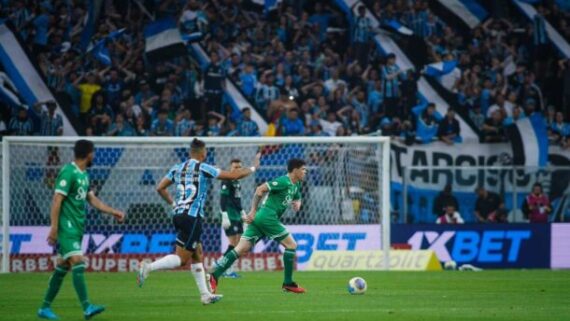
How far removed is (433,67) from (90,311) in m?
19.2

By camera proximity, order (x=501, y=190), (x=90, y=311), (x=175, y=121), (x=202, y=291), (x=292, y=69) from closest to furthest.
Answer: (x=90, y=311) < (x=202, y=291) < (x=501, y=190) < (x=175, y=121) < (x=292, y=69)

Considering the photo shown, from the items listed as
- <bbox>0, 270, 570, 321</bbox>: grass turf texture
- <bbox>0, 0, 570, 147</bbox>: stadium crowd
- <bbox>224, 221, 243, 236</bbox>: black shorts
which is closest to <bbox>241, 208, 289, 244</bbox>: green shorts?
<bbox>0, 270, 570, 321</bbox>: grass turf texture

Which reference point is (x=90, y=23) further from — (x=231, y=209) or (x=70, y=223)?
(x=70, y=223)

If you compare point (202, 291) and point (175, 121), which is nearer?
point (202, 291)

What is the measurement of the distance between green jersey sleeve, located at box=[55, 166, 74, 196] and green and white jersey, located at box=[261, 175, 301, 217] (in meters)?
5.38

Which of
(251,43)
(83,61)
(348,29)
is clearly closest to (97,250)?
(83,61)

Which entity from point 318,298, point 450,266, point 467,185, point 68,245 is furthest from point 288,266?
point 467,185

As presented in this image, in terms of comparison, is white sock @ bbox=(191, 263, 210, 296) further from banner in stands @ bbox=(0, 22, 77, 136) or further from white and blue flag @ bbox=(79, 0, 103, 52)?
white and blue flag @ bbox=(79, 0, 103, 52)

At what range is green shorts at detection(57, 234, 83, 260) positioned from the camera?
471 inches

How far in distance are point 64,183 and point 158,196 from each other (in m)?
12.0

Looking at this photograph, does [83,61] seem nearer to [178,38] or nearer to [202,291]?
[178,38]

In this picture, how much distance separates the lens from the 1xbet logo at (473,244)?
24.9m

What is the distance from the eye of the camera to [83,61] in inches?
1100

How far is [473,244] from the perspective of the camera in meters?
25.0
